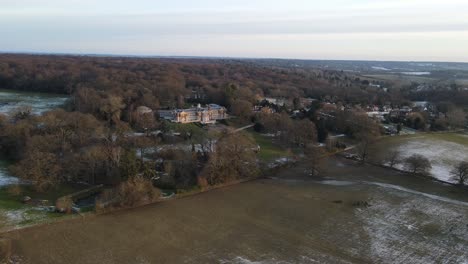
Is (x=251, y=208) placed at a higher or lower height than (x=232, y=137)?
lower

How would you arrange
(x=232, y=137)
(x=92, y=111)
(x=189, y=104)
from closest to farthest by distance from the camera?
(x=232, y=137) < (x=92, y=111) < (x=189, y=104)

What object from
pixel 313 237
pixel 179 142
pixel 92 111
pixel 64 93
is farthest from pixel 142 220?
pixel 64 93

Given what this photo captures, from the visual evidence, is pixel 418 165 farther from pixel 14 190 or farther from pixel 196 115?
pixel 14 190

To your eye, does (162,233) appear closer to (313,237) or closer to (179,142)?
(313,237)

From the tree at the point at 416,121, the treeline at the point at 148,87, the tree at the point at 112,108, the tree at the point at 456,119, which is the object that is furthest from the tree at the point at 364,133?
the tree at the point at 112,108

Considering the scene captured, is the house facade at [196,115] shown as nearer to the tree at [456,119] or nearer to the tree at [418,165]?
the tree at [418,165]

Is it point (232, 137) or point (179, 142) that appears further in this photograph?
point (179, 142)

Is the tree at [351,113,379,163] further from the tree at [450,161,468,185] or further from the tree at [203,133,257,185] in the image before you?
the tree at [203,133,257,185]

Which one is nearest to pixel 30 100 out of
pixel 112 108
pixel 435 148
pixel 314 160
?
pixel 112 108

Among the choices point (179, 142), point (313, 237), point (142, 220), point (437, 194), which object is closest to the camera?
point (313, 237)
